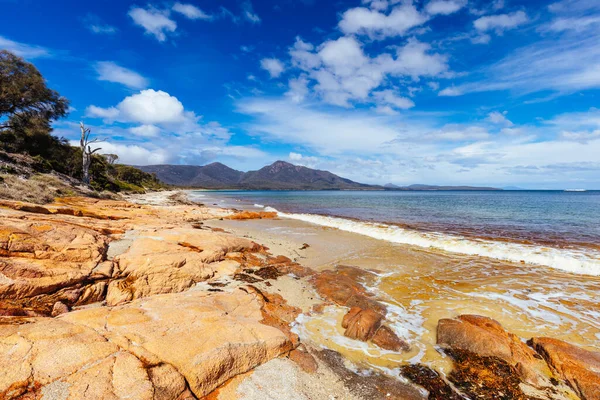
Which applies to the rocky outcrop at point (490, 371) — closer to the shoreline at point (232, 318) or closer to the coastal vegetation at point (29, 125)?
the shoreline at point (232, 318)

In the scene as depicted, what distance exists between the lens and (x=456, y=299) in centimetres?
829

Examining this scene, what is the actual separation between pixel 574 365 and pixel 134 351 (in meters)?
7.64

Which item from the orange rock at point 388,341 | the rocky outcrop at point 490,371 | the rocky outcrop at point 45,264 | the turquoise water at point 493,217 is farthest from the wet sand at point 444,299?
the turquoise water at point 493,217

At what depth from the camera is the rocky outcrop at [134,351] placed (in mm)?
3170

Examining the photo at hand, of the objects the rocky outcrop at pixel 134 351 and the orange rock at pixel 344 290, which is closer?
the rocky outcrop at pixel 134 351

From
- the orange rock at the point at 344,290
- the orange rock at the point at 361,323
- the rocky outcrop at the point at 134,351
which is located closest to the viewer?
the rocky outcrop at the point at 134,351

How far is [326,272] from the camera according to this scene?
10.5 meters

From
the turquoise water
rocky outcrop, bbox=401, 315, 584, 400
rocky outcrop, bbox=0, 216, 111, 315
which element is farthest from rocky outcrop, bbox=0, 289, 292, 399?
the turquoise water

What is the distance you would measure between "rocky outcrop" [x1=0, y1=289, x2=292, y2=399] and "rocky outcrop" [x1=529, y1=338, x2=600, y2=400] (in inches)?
199

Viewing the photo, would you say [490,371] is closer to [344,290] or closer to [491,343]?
[491,343]

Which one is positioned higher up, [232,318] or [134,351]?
[134,351]

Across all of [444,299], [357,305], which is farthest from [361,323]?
[444,299]

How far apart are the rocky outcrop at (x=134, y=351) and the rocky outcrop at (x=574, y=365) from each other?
504cm

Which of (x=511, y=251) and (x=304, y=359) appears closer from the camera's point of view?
→ (x=304, y=359)
